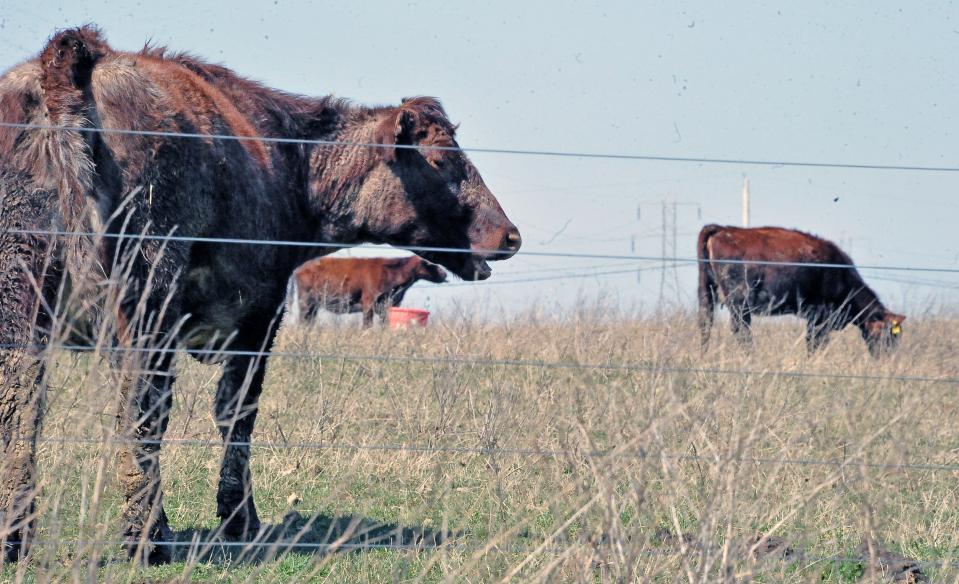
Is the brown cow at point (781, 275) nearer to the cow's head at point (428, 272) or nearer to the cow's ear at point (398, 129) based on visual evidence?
the cow's head at point (428, 272)

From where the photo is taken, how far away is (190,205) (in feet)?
14.4

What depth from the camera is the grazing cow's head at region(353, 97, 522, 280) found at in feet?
19.6

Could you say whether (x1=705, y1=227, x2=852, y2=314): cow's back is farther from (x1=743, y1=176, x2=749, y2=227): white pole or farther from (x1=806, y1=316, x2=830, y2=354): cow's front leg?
(x1=743, y1=176, x2=749, y2=227): white pole

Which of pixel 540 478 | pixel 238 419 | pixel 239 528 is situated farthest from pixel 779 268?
pixel 540 478

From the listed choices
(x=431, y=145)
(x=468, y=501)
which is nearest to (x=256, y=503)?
(x=468, y=501)

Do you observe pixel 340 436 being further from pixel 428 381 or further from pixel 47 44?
pixel 47 44

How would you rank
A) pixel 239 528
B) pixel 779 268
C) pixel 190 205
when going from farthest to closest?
pixel 779 268, pixel 239 528, pixel 190 205

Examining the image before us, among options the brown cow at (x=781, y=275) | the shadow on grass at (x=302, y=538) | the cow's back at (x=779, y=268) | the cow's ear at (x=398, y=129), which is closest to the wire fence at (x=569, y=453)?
the shadow on grass at (x=302, y=538)

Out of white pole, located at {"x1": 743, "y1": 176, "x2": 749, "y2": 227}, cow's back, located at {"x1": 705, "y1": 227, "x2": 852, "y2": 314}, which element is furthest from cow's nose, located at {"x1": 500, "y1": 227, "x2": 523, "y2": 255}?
white pole, located at {"x1": 743, "y1": 176, "x2": 749, "y2": 227}

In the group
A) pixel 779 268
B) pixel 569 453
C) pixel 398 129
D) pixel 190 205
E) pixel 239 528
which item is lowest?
pixel 239 528

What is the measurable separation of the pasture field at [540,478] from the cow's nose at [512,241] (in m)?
0.70

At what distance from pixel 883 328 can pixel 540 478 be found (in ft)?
48.7

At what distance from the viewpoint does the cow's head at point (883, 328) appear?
16.2m

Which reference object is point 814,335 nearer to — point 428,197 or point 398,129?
point 428,197
